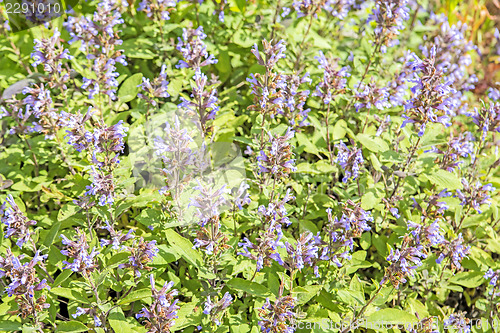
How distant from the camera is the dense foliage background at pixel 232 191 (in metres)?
3.01

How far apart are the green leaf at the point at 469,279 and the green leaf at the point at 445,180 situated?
0.87 metres

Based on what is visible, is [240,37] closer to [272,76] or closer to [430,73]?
[272,76]

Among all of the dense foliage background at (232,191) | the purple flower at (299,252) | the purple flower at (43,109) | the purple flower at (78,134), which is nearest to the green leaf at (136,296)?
the dense foliage background at (232,191)

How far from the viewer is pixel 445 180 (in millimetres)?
3445

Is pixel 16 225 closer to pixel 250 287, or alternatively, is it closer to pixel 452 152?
pixel 250 287

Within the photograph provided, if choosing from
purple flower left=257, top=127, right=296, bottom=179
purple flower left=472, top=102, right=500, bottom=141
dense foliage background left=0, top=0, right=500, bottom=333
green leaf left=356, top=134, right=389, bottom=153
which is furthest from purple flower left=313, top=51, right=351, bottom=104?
purple flower left=472, top=102, right=500, bottom=141

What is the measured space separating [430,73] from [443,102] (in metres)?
0.26

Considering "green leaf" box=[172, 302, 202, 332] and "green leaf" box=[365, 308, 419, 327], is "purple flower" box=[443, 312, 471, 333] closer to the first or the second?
"green leaf" box=[365, 308, 419, 327]

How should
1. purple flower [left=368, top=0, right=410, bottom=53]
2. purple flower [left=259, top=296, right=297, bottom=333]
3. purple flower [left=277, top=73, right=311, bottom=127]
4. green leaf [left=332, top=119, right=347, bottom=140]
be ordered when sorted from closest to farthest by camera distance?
purple flower [left=259, top=296, right=297, bottom=333] → purple flower [left=277, top=73, right=311, bottom=127] → purple flower [left=368, top=0, right=410, bottom=53] → green leaf [left=332, top=119, right=347, bottom=140]

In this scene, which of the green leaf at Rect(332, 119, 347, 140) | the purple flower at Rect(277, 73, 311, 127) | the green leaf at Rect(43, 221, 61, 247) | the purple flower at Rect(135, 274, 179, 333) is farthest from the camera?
the green leaf at Rect(332, 119, 347, 140)

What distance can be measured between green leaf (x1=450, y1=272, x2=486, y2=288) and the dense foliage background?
0.04 ft

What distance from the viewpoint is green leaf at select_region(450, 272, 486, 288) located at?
3.72 metres

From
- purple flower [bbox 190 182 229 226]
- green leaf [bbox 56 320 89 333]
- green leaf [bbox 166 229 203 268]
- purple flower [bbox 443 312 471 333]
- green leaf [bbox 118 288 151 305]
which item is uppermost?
purple flower [bbox 190 182 229 226]

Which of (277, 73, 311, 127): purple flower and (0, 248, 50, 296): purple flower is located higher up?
(277, 73, 311, 127): purple flower
